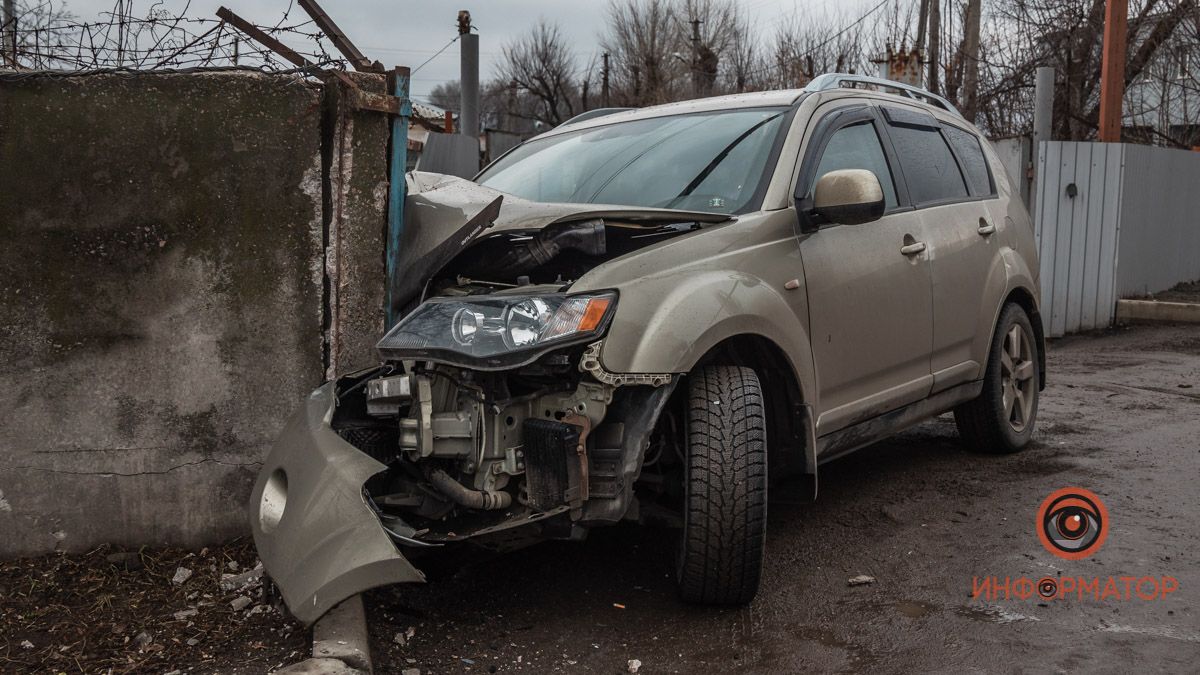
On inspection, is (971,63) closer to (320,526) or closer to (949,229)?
(949,229)

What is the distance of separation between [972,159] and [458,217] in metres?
2.87

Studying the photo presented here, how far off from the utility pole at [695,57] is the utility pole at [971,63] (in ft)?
59.7

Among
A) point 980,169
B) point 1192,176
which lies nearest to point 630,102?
point 1192,176

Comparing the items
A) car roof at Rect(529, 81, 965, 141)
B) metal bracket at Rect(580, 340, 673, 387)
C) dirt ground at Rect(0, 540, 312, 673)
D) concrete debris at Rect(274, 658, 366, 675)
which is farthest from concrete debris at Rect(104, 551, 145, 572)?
car roof at Rect(529, 81, 965, 141)

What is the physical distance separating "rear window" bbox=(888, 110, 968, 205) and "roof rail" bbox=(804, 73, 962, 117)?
0.65 feet

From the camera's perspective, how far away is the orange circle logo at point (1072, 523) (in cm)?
403

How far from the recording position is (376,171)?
13.5 feet

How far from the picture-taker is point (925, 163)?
4.95 meters

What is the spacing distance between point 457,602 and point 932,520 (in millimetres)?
2032

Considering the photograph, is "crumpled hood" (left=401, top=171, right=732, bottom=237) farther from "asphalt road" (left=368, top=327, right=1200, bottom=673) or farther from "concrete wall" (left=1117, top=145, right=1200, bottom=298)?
"concrete wall" (left=1117, top=145, right=1200, bottom=298)

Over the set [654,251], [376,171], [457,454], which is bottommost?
[457,454]

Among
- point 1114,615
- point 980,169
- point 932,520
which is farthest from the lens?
point 980,169

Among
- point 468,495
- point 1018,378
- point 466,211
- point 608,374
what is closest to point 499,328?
point 608,374

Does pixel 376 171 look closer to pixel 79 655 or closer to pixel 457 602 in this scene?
pixel 457 602
